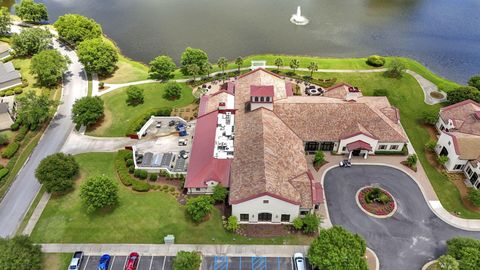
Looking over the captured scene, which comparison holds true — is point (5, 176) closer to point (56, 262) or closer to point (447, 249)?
point (56, 262)

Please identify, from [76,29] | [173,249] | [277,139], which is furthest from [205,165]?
[76,29]

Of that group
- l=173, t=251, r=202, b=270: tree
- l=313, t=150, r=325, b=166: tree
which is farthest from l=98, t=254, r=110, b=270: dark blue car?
l=313, t=150, r=325, b=166: tree

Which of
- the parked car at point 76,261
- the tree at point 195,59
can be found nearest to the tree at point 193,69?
the tree at point 195,59

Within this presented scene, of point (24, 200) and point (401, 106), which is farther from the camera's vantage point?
point (401, 106)

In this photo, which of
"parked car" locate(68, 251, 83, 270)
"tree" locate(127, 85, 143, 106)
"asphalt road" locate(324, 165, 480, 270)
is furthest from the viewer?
"tree" locate(127, 85, 143, 106)

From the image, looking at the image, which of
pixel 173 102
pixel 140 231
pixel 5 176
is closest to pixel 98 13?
pixel 173 102

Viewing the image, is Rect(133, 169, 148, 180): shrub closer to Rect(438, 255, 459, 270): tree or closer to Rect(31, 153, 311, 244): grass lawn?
Rect(31, 153, 311, 244): grass lawn

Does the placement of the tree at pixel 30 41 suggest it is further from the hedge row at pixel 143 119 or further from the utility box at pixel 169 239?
the utility box at pixel 169 239
